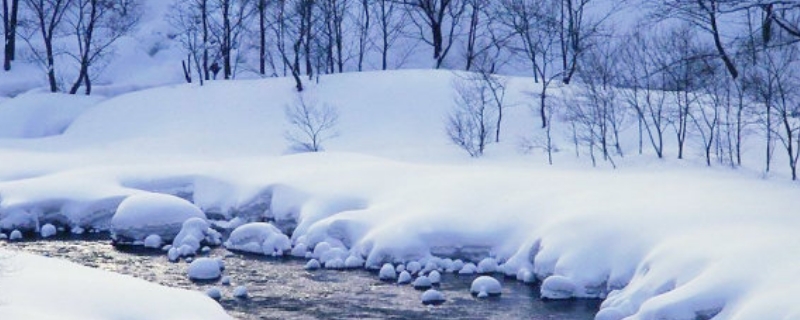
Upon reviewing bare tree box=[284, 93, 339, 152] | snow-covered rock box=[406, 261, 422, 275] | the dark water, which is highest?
bare tree box=[284, 93, 339, 152]

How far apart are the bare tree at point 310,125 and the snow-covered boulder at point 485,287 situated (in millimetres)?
16270

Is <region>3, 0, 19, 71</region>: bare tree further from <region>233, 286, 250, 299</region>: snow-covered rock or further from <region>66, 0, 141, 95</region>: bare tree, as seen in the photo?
<region>233, 286, 250, 299</region>: snow-covered rock

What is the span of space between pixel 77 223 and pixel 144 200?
114 inches

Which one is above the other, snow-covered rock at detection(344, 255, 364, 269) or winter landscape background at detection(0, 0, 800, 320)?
winter landscape background at detection(0, 0, 800, 320)

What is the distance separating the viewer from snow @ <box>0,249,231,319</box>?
13.5 meters

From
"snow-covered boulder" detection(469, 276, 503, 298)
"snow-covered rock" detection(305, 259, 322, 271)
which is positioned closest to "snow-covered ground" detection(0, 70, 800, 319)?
"snow-covered rock" detection(305, 259, 322, 271)

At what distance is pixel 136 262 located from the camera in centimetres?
2330

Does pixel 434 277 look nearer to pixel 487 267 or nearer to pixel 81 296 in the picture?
pixel 487 267

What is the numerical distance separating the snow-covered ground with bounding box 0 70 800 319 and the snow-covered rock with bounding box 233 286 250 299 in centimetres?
355

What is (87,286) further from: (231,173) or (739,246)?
(231,173)

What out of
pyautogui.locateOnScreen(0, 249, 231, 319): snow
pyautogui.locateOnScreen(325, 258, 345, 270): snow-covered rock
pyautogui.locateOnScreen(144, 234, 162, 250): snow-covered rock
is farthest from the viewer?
pyautogui.locateOnScreen(144, 234, 162, 250): snow-covered rock

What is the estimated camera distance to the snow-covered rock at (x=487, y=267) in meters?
22.1

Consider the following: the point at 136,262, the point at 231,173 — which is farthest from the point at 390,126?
the point at 136,262

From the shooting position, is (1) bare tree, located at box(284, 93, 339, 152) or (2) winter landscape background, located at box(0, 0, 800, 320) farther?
(1) bare tree, located at box(284, 93, 339, 152)
